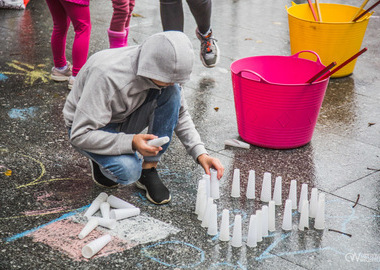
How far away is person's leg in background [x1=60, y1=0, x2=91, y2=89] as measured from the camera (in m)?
4.27

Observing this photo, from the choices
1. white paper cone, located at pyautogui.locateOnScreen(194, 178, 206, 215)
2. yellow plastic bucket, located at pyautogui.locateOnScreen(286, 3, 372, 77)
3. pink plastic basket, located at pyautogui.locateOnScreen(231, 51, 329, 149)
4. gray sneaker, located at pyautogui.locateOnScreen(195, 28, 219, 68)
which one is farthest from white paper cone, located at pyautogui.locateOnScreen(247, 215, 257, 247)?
yellow plastic bucket, located at pyautogui.locateOnScreen(286, 3, 372, 77)

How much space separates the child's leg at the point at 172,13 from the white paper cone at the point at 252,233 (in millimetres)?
2377

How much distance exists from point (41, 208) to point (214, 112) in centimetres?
184

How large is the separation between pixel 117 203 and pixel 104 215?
12 cm

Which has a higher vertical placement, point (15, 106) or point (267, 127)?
point (267, 127)

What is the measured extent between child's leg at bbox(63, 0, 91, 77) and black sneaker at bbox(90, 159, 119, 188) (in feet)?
4.92

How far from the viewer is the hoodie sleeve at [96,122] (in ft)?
9.08

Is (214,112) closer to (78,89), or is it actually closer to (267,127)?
(267,127)

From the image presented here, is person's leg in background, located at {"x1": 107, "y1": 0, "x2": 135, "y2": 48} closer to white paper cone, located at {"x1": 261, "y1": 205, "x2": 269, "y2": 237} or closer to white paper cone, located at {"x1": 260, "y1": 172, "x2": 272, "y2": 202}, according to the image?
white paper cone, located at {"x1": 260, "y1": 172, "x2": 272, "y2": 202}

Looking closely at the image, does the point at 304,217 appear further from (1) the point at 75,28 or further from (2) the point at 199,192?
(1) the point at 75,28

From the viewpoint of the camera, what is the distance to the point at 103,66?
2785 millimetres

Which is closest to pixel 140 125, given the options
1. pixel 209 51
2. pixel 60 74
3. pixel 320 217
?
pixel 320 217

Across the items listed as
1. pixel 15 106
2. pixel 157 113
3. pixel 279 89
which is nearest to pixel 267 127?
pixel 279 89

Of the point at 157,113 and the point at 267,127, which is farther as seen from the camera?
the point at 267,127
